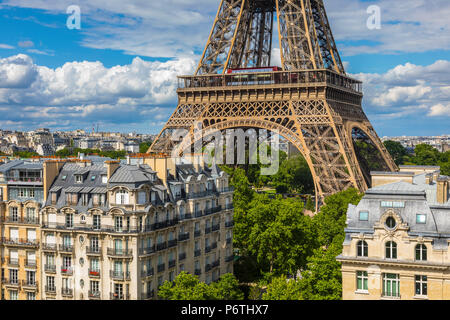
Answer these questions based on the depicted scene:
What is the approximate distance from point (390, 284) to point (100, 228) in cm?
1497

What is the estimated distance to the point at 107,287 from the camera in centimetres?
3009

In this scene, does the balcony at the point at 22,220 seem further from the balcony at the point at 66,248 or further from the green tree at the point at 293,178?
the green tree at the point at 293,178

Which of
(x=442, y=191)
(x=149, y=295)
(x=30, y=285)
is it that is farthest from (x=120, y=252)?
(x=442, y=191)

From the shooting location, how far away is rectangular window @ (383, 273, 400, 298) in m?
25.1

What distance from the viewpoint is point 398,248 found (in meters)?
25.2

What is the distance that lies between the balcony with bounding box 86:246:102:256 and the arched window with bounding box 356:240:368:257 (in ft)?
43.8

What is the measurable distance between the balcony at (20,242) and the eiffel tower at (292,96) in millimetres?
29027

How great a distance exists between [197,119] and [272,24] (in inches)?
850

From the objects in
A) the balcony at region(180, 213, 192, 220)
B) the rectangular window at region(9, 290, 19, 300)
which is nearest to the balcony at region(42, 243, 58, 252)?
the rectangular window at region(9, 290, 19, 300)

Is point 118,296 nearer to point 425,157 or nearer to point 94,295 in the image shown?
point 94,295

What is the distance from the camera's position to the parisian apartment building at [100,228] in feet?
98.0

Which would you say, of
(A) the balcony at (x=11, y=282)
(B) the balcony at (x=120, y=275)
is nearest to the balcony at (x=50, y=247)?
(A) the balcony at (x=11, y=282)
